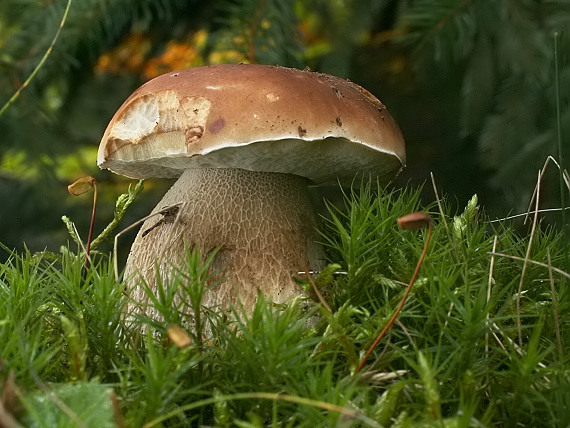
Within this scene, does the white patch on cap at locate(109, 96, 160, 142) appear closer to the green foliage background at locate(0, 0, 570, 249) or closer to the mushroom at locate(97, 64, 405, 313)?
the mushroom at locate(97, 64, 405, 313)

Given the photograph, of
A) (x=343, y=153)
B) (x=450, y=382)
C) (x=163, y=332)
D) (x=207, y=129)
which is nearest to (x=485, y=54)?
(x=343, y=153)

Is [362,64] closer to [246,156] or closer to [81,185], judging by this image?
[246,156]

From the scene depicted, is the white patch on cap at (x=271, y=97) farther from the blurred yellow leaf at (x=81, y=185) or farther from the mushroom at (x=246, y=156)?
the blurred yellow leaf at (x=81, y=185)

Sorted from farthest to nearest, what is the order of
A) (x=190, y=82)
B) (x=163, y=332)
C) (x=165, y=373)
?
1. (x=190, y=82)
2. (x=163, y=332)
3. (x=165, y=373)

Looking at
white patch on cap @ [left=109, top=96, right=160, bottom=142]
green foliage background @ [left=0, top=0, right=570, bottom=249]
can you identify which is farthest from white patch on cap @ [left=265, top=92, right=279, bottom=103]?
green foliage background @ [left=0, top=0, right=570, bottom=249]

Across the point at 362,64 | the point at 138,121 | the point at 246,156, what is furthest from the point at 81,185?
the point at 362,64

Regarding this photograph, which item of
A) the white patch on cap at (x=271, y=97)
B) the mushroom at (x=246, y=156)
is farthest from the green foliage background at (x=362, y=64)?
the white patch on cap at (x=271, y=97)

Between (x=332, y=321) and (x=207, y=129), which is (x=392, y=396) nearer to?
(x=332, y=321)
